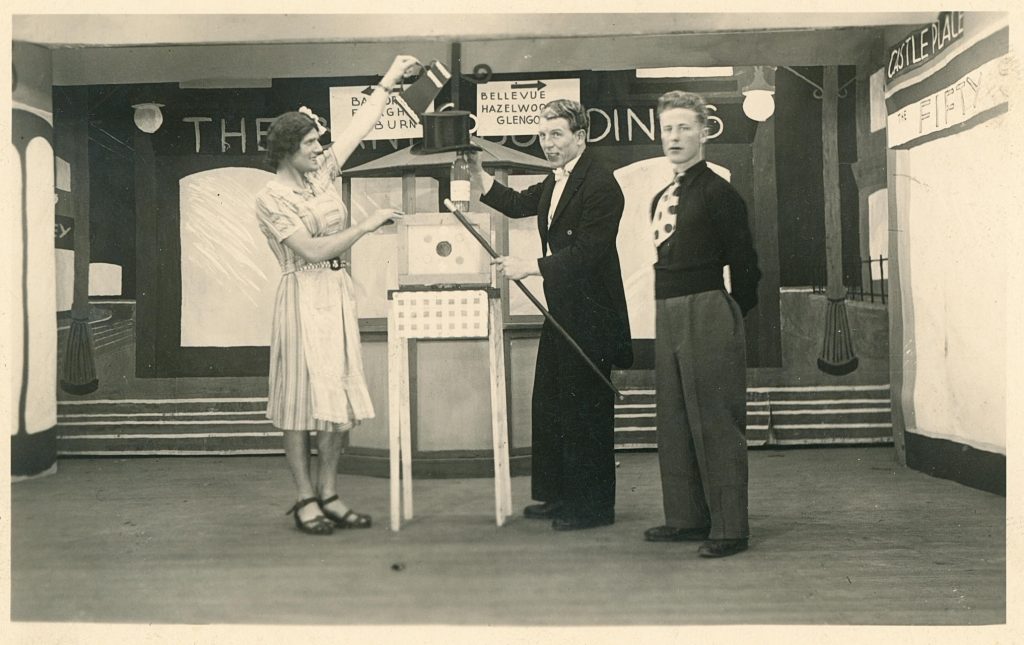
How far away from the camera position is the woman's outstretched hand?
11.8 feet

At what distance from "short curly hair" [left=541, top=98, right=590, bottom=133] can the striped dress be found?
0.95 meters

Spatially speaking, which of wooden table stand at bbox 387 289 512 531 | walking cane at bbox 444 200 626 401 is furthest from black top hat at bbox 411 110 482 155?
wooden table stand at bbox 387 289 512 531

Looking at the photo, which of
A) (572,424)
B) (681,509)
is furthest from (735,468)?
(572,424)

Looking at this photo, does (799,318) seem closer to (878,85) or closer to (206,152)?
(878,85)

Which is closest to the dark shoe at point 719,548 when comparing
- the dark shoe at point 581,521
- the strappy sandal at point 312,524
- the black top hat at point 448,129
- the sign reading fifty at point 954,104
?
the dark shoe at point 581,521

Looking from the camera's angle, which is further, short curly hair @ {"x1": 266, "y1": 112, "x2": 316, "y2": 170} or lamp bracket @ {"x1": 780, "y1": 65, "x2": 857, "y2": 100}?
lamp bracket @ {"x1": 780, "y1": 65, "x2": 857, "y2": 100}

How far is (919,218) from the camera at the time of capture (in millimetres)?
3809

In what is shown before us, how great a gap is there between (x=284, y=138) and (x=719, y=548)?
93.8 inches

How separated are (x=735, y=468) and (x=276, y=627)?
6.04 ft

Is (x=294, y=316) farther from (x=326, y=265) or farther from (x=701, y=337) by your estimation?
(x=701, y=337)

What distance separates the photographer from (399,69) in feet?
11.8

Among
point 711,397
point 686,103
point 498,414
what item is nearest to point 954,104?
point 686,103

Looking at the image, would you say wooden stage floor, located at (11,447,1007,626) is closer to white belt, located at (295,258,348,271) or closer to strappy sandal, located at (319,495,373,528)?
strappy sandal, located at (319,495,373,528)

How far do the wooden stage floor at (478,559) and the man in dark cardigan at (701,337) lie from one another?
19 centimetres
